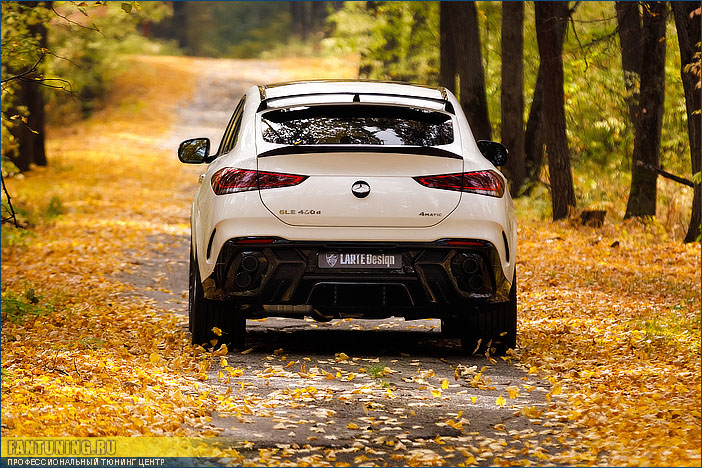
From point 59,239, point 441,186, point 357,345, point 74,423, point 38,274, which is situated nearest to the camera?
point 74,423

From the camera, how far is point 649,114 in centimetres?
1783

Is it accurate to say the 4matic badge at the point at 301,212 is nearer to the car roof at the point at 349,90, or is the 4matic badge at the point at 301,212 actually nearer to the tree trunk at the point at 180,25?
the car roof at the point at 349,90

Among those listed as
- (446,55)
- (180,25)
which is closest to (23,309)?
(446,55)

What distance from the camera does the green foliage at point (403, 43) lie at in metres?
30.5

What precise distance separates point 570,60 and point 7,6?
12.4m

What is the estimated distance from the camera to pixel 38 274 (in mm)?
13836

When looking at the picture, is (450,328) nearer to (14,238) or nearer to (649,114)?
(14,238)

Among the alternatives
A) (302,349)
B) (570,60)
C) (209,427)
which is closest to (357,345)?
(302,349)

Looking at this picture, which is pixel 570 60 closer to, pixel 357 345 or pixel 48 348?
pixel 357 345

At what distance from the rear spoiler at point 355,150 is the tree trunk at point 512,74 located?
13693 millimetres

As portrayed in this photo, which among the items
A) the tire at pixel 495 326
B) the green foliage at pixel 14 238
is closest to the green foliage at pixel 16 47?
the green foliage at pixel 14 238

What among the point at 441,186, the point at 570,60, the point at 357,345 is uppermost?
the point at 570,60

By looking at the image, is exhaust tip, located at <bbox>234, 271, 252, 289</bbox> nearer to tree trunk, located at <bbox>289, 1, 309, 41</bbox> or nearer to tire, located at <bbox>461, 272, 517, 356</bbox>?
tire, located at <bbox>461, 272, 517, 356</bbox>

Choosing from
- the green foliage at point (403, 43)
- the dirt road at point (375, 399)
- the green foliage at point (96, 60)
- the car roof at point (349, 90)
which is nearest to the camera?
the dirt road at point (375, 399)
